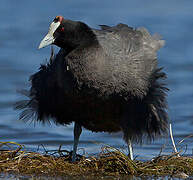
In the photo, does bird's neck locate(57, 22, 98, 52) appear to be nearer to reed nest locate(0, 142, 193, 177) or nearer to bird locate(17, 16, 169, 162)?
bird locate(17, 16, 169, 162)

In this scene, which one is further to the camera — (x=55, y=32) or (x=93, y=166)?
(x=93, y=166)

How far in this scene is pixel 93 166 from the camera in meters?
8.31

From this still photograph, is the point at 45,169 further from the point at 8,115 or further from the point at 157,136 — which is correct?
the point at 8,115

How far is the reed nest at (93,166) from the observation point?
8.04 m

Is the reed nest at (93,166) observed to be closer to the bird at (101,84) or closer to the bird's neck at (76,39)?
the bird at (101,84)

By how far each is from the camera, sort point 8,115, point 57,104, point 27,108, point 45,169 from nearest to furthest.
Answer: point 45,169, point 57,104, point 27,108, point 8,115

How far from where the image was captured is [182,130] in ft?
42.2

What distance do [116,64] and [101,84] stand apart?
0.34m

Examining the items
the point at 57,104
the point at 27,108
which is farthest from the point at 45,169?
the point at 27,108

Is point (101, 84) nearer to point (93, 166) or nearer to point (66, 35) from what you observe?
point (66, 35)

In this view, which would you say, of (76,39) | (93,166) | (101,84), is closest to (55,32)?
(76,39)

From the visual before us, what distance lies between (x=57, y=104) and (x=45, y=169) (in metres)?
1.05

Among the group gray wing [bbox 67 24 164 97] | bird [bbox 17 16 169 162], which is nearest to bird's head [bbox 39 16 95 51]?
bird [bbox 17 16 169 162]

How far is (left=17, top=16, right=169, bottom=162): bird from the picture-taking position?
819cm
